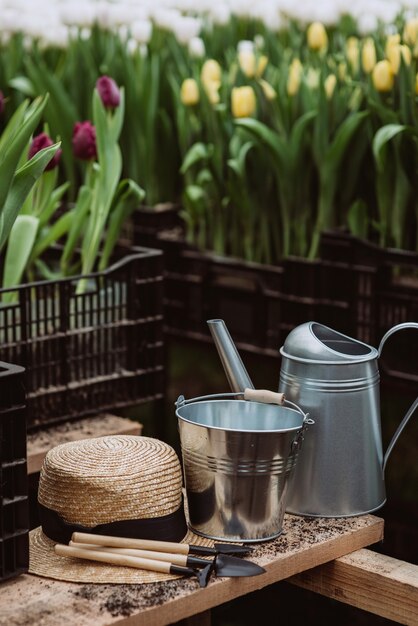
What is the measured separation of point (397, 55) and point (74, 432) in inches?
47.9

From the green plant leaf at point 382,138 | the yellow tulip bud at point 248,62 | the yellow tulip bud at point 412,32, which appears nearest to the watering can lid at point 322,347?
the green plant leaf at point 382,138

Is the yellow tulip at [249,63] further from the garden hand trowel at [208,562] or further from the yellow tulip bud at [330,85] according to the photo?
the garden hand trowel at [208,562]

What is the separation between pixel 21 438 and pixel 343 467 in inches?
18.7

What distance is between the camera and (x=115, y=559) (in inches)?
57.9

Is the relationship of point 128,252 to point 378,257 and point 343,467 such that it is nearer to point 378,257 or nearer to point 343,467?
point 378,257

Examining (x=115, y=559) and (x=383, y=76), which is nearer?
(x=115, y=559)

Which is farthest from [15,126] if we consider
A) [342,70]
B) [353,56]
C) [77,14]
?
[77,14]

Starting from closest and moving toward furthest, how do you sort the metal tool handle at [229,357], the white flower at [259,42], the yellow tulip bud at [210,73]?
the metal tool handle at [229,357] → the yellow tulip bud at [210,73] → the white flower at [259,42]

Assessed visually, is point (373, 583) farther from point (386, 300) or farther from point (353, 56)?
point (353, 56)

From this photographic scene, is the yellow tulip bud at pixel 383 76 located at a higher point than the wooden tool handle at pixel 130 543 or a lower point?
higher

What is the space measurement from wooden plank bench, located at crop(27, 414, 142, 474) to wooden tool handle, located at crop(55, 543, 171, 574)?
0.56 meters

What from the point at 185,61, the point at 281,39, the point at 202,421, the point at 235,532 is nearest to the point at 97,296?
the point at 202,421

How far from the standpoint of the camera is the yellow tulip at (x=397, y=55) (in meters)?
2.73

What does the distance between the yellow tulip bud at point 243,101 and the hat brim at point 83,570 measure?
5.39ft
